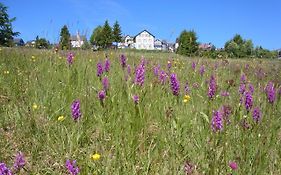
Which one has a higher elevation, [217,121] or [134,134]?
[217,121]

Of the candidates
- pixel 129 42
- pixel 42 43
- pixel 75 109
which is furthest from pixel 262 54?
pixel 75 109

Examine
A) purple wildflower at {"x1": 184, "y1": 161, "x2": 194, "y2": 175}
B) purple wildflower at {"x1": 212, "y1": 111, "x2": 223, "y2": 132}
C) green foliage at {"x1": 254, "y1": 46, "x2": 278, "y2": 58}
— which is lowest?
purple wildflower at {"x1": 184, "y1": 161, "x2": 194, "y2": 175}

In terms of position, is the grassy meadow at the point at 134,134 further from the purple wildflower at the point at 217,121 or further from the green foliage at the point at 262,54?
the green foliage at the point at 262,54

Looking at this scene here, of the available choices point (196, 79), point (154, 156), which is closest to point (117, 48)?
point (196, 79)

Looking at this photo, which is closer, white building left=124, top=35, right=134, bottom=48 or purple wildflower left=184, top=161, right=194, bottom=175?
purple wildflower left=184, top=161, right=194, bottom=175

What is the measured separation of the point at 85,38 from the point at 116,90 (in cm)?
262

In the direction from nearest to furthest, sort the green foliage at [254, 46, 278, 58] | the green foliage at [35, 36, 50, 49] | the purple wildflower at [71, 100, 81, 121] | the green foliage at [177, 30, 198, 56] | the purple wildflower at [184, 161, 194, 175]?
the purple wildflower at [184, 161, 194, 175], the purple wildflower at [71, 100, 81, 121], the green foliage at [177, 30, 198, 56], the green foliage at [35, 36, 50, 49], the green foliage at [254, 46, 278, 58]

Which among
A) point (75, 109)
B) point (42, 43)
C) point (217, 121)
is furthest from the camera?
point (42, 43)

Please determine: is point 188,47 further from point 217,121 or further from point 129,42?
point 217,121

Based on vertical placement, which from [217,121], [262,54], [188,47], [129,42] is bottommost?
[217,121]

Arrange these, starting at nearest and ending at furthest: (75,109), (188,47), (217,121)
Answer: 1. (217,121)
2. (75,109)
3. (188,47)

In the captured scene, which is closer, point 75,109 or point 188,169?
point 188,169

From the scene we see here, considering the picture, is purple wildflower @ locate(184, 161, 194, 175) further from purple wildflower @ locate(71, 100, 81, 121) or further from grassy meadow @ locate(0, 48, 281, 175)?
purple wildflower @ locate(71, 100, 81, 121)

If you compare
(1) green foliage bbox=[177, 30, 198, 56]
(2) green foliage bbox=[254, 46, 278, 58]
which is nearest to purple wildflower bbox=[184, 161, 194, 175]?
(1) green foliage bbox=[177, 30, 198, 56]
